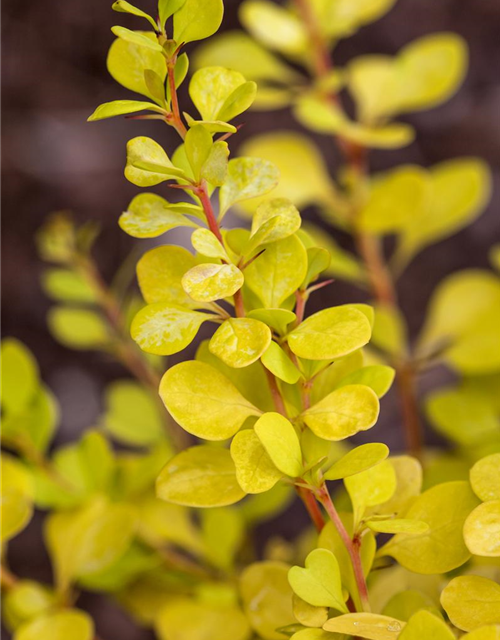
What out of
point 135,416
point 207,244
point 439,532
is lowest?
point 135,416

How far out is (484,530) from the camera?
0.22 meters

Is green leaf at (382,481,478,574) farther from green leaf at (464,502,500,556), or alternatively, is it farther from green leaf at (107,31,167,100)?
green leaf at (107,31,167,100)

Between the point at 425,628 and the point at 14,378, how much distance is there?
224mm

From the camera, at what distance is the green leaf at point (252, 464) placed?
0.72ft

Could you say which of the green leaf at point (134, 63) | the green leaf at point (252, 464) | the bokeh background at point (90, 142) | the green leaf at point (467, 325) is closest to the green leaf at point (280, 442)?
the green leaf at point (252, 464)

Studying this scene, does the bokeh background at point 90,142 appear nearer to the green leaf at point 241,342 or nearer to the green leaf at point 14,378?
the green leaf at point 14,378

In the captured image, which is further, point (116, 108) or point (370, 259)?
point (370, 259)

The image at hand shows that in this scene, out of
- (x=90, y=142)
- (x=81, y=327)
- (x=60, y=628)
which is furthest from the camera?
(x=90, y=142)

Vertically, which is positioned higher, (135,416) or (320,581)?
(320,581)

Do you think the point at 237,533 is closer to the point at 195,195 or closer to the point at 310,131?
the point at 195,195

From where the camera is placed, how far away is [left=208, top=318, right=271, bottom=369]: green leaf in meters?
0.21

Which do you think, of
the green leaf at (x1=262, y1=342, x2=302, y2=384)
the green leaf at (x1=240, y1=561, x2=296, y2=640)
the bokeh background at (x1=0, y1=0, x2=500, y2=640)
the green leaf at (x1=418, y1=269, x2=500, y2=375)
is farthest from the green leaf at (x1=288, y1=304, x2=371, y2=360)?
the bokeh background at (x1=0, y1=0, x2=500, y2=640)

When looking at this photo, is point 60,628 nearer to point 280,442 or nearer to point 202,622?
point 202,622

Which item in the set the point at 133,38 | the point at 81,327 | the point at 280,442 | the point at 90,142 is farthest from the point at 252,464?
the point at 90,142
